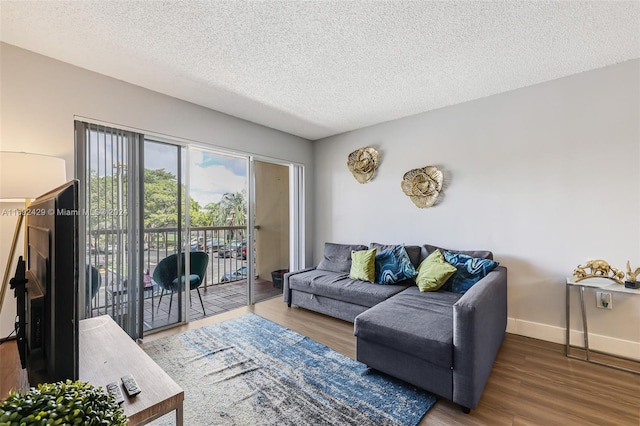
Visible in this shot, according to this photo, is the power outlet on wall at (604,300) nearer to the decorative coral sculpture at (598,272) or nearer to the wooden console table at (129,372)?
the decorative coral sculpture at (598,272)

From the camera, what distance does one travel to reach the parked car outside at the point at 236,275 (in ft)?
15.8

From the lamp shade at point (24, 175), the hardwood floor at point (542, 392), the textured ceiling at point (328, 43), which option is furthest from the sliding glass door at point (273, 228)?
the lamp shade at point (24, 175)

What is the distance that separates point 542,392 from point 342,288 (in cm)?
179

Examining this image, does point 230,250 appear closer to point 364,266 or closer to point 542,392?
point 364,266

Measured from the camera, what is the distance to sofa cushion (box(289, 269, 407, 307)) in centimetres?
284

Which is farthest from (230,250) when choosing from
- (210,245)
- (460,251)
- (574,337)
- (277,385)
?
(574,337)

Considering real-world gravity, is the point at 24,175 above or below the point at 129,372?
above

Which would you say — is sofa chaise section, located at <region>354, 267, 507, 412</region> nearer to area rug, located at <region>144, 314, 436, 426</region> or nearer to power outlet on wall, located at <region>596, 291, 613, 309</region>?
area rug, located at <region>144, 314, 436, 426</region>

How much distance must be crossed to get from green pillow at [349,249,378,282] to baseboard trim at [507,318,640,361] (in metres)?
1.48

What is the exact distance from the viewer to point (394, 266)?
3146 millimetres

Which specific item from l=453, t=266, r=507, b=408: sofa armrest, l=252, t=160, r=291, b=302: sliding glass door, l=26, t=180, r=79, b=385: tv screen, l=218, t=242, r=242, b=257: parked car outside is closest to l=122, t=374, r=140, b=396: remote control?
l=26, t=180, r=79, b=385: tv screen

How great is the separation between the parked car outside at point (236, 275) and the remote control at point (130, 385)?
12.4 ft

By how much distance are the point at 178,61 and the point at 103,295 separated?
2.22 m

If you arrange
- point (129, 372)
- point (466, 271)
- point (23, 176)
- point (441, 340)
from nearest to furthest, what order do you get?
1. point (129, 372)
2. point (23, 176)
3. point (441, 340)
4. point (466, 271)
